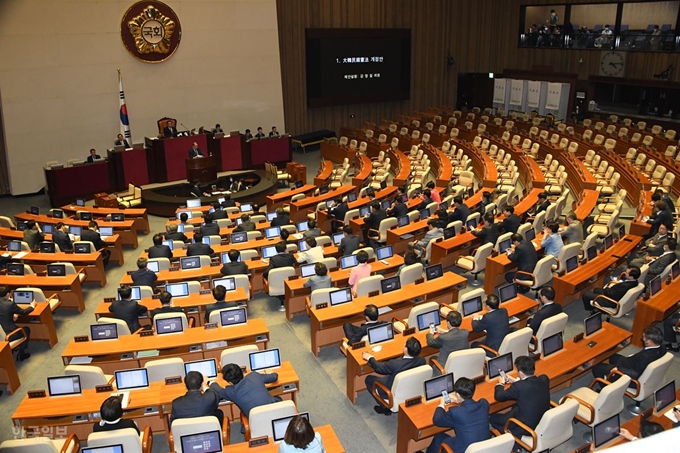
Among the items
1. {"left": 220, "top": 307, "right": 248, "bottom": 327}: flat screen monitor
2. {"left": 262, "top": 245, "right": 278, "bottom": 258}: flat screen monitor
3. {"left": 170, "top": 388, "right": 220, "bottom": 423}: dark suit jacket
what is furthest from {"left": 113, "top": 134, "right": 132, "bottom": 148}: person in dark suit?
{"left": 170, "top": 388, "right": 220, "bottom": 423}: dark suit jacket

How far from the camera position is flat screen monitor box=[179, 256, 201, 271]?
402 inches

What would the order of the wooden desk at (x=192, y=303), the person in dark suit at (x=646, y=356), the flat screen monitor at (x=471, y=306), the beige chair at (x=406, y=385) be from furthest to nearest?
the wooden desk at (x=192, y=303), the flat screen monitor at (x=471, y=306), the person in dark suit at (x=646, y=356), the beige chair at (x=406, y=385)

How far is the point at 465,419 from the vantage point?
18.1 ft

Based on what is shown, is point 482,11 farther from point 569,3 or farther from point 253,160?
point 253,160

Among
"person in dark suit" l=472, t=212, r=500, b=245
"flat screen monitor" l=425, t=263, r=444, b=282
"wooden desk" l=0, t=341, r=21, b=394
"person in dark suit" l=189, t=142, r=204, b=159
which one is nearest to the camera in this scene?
"wooden desk" l=0, t=341, r=21, b=394

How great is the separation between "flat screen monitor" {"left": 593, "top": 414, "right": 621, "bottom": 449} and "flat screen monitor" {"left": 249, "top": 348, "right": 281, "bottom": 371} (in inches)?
135

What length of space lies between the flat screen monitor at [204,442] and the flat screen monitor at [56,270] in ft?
19.1

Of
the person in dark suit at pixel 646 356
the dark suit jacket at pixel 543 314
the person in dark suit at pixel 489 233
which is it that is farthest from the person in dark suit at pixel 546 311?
the person in dark suit at pixel 489 233

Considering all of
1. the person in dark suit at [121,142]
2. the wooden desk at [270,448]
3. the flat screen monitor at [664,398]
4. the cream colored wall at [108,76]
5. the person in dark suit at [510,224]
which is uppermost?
the cream colored wall at [108,76]

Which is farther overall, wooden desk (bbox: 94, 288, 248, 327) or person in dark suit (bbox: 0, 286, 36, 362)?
wooden desk (bbox: 94, 288, 248, 327)

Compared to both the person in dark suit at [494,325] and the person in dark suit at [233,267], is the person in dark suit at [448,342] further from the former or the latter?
the person in dark suit at [233,267]

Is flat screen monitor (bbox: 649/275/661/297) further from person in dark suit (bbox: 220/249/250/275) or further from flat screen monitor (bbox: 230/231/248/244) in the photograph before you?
flat screen monitor (bbox: 230/231/248/244)

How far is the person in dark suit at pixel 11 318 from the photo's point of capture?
827 cm

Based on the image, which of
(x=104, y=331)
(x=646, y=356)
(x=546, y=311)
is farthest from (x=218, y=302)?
(x=646, y=356)
